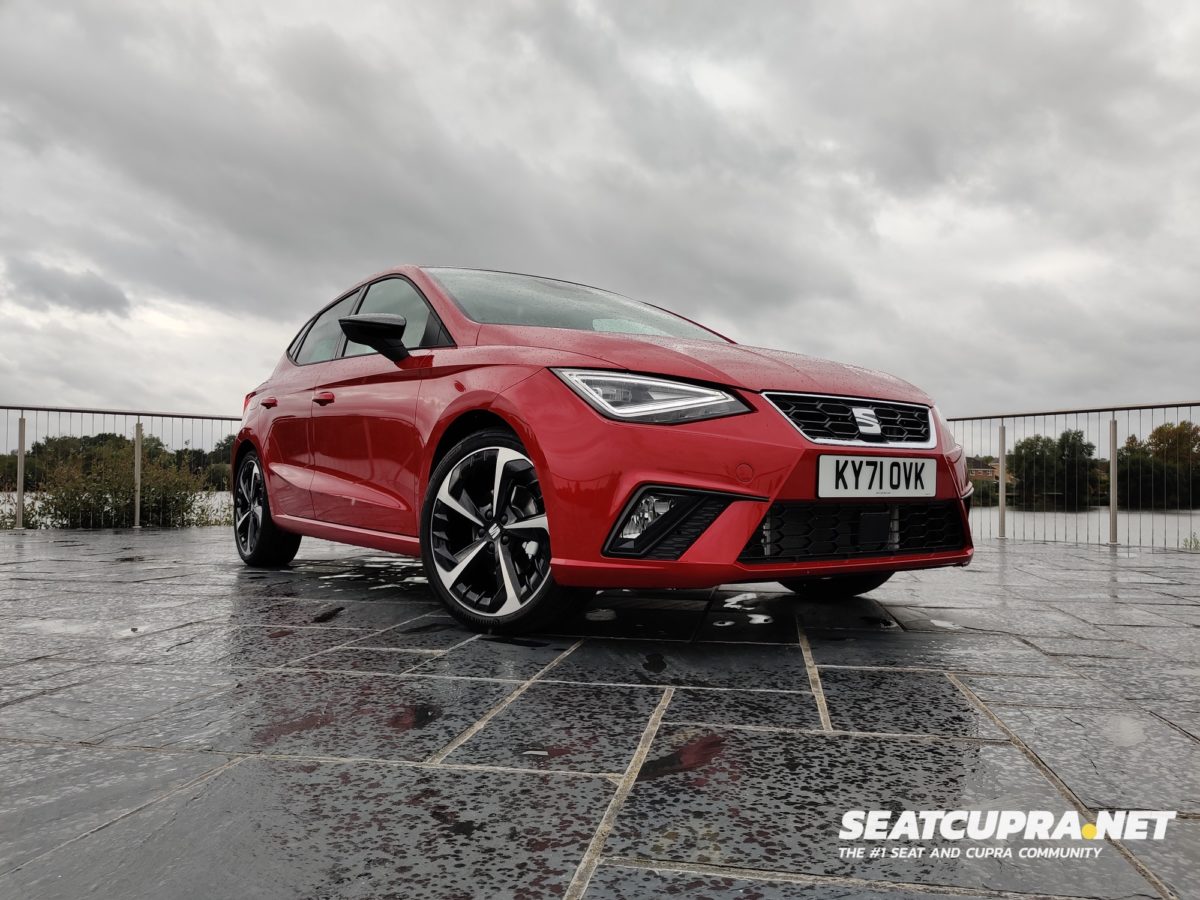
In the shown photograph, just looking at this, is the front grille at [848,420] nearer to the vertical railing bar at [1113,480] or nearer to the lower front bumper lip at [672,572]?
the lower front bumper lip at [672,572]

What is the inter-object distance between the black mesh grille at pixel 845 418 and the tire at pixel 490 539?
3.01 feet

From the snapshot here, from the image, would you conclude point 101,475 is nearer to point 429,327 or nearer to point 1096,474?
point 429,327

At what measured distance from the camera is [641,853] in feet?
4.68

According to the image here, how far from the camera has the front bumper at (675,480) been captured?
284 centimetres

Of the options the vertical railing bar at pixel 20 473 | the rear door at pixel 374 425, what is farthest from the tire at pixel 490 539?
the vertical railing bar at pixel 20 473

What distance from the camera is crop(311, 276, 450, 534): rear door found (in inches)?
151

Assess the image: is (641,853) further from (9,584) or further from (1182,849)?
(9,584)

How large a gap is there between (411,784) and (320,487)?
314 cm

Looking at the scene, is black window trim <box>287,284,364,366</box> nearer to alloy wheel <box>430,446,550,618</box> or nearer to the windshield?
the windshield

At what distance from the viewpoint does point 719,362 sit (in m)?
3.12

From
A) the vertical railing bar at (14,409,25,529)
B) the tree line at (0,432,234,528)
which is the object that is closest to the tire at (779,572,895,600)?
Answer: the tree line at (0,432,234,528)

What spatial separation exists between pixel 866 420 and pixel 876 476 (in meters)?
0.21

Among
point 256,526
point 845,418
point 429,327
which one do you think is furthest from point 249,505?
point 845,418

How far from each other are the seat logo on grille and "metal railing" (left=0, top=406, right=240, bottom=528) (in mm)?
9592
